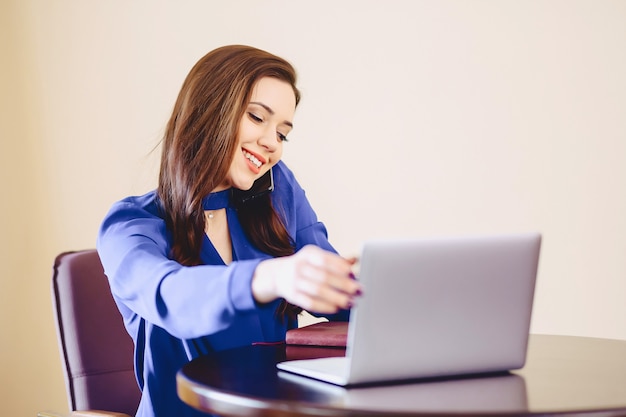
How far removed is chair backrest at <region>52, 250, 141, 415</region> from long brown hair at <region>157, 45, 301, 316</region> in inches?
10.9

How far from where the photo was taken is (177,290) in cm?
124

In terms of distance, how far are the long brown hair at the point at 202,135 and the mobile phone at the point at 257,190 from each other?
4.4 inches

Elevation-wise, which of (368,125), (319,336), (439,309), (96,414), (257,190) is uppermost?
(368,125)

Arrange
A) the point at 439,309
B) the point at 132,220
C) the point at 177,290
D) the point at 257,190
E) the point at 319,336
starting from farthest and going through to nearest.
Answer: the point at 257,190, the point at 132,220, the point at 319,336, the point at 177,290, the point at 439,309

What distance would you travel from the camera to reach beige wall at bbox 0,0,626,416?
2779 mm

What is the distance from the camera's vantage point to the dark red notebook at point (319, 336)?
152cm

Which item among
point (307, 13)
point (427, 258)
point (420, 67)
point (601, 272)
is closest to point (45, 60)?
point (307, 13)

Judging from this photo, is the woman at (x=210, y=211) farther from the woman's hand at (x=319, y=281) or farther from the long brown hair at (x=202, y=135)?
the woman's hand at (x=319, y=281)

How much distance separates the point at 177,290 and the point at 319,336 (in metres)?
0.39

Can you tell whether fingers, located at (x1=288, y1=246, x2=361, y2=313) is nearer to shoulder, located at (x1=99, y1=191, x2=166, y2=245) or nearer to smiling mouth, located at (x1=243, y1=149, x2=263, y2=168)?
shoulder, located at (x1=99, y1=191, x2=166, y2=245)

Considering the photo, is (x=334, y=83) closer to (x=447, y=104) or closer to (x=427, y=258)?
(x=447, y=104)

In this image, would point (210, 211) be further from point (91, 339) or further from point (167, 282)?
point (167, 282)

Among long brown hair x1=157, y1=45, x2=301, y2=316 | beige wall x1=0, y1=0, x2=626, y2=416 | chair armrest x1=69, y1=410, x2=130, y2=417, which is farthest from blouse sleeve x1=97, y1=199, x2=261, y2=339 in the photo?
beige wall x1=0, y1=0, x2=626, y2=416

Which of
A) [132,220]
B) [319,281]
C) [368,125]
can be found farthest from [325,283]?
[368,125]
